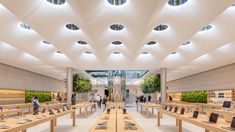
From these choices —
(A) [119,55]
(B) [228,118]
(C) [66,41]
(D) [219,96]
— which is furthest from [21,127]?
(D) [219,96]

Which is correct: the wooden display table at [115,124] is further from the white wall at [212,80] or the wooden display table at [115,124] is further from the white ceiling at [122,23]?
the white wall at [212,80]

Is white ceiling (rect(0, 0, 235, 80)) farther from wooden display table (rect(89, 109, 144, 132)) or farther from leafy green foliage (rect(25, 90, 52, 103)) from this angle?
leafy green foliage (rect(25, 90, 52, 103))

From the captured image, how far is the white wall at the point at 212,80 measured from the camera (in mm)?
20203

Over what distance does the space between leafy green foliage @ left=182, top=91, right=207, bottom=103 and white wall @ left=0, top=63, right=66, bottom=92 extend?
1595 cm

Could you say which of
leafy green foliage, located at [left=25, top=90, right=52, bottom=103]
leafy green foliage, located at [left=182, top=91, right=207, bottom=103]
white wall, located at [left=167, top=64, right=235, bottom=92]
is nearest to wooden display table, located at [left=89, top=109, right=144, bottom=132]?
white wall, located at [left=167, top=64, right=235, bottom=92]

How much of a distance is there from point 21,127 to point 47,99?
26.6m

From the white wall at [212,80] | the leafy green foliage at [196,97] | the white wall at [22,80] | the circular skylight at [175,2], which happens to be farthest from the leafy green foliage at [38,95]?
the circular skylight at [175,2]

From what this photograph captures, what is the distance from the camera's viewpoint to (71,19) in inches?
486

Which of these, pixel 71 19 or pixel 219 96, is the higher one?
pixel 71 19

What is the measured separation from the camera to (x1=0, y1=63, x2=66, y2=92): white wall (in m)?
20.3

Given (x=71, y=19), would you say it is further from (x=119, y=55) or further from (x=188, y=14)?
(x=119, y=55)

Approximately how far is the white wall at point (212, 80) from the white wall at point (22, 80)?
52.6ft

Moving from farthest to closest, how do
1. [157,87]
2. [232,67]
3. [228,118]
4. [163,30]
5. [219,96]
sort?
[157,87] < [219,96] < [232,67] < [163,30] < [228,118]

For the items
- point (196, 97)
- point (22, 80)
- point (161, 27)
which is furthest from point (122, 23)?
point (196, 97)
